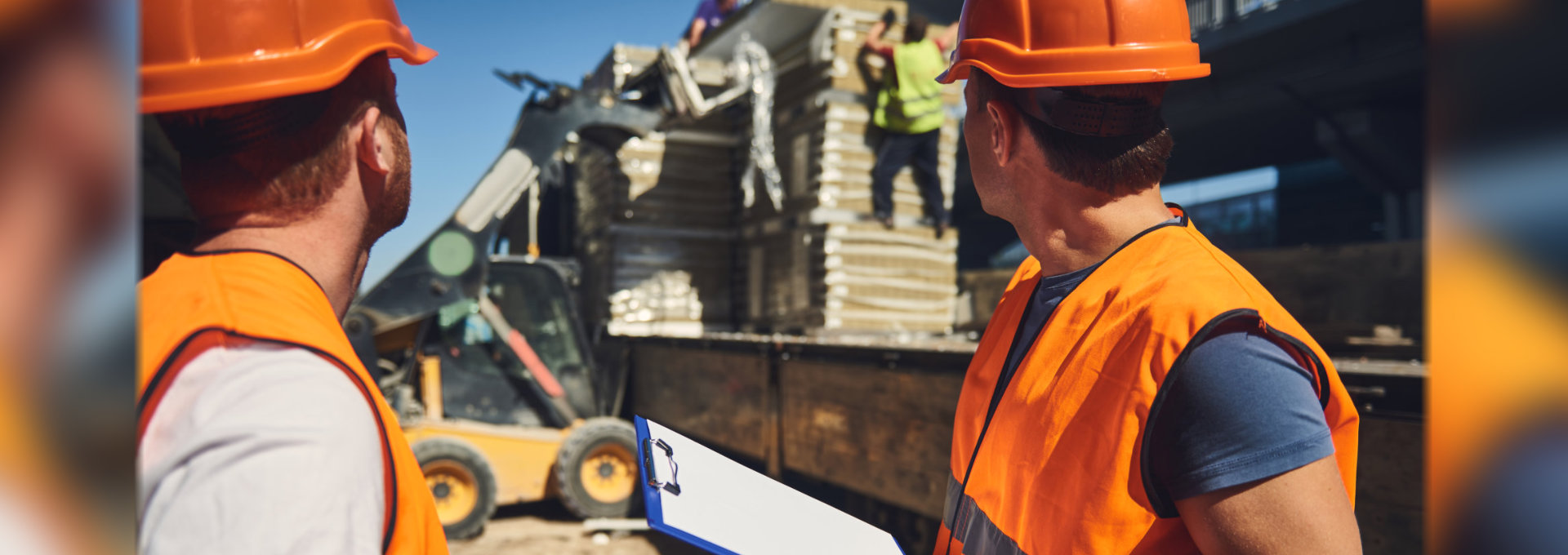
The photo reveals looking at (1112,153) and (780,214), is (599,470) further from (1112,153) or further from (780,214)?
(1112,153)

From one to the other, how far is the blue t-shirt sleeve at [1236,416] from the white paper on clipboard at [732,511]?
1.72 ft

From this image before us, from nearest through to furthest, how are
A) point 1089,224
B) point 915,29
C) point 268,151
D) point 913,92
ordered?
point 268,151 → point 1089,224 → point 915,29 → point 913,92

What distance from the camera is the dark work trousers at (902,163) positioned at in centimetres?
604

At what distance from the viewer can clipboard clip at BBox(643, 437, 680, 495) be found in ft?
3.69

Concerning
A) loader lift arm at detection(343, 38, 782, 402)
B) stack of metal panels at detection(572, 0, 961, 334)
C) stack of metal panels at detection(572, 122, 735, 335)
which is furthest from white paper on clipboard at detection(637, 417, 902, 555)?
stack of metal panels at detection(572, 122, 735, 335)

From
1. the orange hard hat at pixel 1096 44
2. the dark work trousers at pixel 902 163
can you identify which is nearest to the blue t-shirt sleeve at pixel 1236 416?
the orange hard hat at pixel 1096 44

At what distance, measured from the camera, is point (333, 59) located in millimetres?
890

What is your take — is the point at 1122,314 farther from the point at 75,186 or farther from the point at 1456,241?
the point at 75,186

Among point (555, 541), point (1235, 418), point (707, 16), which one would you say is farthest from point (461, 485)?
point (1235, 418)

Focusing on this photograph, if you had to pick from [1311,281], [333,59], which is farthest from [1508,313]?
[1311,281]

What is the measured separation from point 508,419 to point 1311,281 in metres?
5.10

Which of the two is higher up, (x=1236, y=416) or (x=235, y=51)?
(x=235, y=51)

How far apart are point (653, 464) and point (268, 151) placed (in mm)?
579

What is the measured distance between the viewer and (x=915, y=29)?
18.5ft
